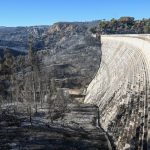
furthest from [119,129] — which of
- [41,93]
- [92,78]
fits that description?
[92,78]

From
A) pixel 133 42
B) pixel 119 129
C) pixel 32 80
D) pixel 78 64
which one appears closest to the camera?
pixel 119 129

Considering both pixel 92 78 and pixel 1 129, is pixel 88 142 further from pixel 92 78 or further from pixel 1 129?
pixel 92 78

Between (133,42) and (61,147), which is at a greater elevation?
(133,42)

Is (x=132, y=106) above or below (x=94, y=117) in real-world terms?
above

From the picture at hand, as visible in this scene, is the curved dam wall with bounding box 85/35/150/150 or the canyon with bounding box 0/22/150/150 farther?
the canyon with bounding box 0/22/150/150

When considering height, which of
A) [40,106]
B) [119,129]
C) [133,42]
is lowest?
[40,106]

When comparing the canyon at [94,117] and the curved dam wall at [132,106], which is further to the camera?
the canyon at [94,117]

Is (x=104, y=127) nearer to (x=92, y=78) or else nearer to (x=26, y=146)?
(x=26, y=146)

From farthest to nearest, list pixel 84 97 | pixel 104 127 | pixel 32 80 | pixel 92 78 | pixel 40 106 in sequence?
pixel 92 78 → pixel 32 80 → pixel 84 97 → pixel 40 106 → pixel 104 127

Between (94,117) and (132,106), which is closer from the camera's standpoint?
(132,106)

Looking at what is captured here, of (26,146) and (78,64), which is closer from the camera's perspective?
(26,146)
